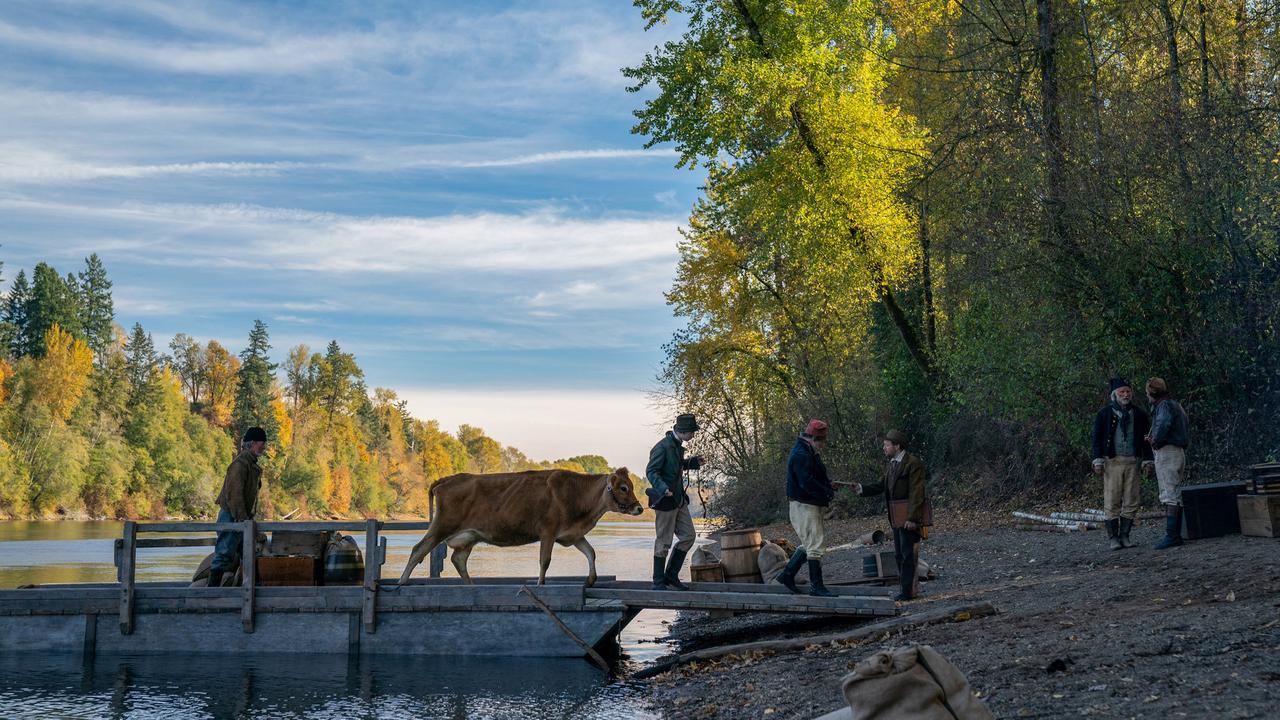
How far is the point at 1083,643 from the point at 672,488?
5415 millimetres

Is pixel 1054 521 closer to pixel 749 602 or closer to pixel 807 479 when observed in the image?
pixel 749 602

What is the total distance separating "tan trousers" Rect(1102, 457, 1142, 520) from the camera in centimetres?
1571

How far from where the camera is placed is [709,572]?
611 inches

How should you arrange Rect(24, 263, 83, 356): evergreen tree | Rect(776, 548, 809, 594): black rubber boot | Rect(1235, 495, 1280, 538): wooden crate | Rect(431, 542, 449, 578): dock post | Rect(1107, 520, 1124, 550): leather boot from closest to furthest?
Rect(776, 548, 809, 594): black rubber boot
Rect(1235, 495, 1280, 538): wooden crate
Rect(431, 542, 449, 578): dock post
Rect(1107, 520, 1124, 550): leather boot
Rect(24, 263, 83, 356): evergreen tree

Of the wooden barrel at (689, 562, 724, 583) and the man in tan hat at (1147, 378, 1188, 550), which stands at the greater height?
the man in tan hat at (1147, 378, 1188, 550)

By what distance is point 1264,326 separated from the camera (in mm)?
18672

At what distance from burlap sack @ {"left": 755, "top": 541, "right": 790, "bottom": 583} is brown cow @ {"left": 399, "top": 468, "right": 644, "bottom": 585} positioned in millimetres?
2723

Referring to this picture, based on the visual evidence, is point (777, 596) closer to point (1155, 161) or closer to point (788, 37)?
point (1155, 161)

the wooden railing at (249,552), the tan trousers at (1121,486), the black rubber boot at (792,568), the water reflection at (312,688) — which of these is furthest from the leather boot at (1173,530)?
the wooden railing at (249,552)

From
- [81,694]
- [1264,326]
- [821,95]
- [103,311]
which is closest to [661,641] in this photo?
[81,694]

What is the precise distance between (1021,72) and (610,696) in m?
17.7

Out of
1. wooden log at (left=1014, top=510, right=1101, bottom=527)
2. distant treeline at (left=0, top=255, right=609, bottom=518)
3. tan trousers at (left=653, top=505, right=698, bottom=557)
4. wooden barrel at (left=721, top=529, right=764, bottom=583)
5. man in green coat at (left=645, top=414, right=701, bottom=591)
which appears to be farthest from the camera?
distant treeline at (left=0, top=255, right=609, bottom=518)

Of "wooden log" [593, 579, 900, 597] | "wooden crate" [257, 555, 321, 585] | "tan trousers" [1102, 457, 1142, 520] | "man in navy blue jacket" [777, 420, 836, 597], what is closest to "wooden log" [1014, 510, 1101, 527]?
"tan trousers" [1102, 457, 1142, 520]

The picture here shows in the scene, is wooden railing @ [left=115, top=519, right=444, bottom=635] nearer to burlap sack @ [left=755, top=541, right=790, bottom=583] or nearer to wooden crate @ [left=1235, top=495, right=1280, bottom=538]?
burlap sack @ [left=755, top=541, right=790, bottom=583]
